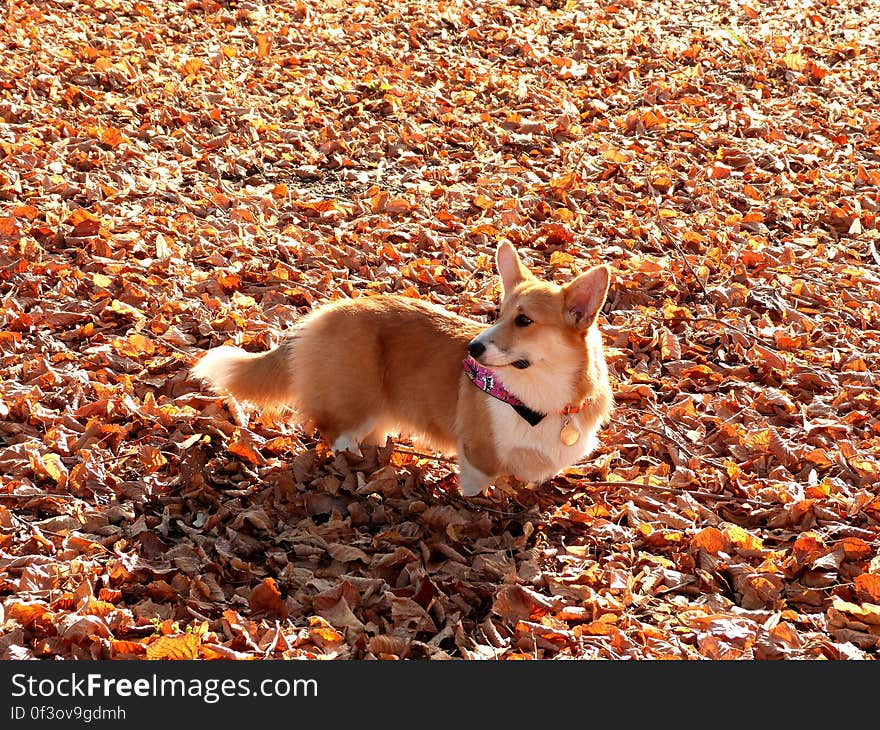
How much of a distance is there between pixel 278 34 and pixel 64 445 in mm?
5365

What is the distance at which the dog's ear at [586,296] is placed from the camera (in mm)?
3736

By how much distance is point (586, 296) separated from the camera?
380 centimetres

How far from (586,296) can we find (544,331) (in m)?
0.21

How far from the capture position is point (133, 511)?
3951mm

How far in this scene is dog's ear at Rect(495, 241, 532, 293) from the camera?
4.12 m

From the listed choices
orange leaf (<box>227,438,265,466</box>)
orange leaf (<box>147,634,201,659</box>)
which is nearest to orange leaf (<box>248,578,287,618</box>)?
orange leaf (<box>147,634,201,659</box>)

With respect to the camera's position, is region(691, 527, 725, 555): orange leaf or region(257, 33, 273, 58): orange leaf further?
region(257, 33, 273, 58): orange leaf

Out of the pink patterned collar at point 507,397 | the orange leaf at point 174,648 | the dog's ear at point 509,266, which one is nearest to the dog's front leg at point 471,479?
the pink patterned collar at point 507,397

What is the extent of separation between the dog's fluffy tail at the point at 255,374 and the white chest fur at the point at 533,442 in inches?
35.7

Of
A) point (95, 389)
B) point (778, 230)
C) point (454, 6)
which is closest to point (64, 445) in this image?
point (95, 389)

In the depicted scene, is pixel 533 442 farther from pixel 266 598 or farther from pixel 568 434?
pixel 266 598

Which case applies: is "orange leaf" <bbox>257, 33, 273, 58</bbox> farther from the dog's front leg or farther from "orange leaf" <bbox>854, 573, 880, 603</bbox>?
"orange leaf" <bbox>854, 573, 880, 603</bbox>

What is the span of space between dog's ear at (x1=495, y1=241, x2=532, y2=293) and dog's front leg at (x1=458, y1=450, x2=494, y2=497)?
73cm

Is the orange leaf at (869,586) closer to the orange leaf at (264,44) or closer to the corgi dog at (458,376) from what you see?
the corgi dog at (458,376)
